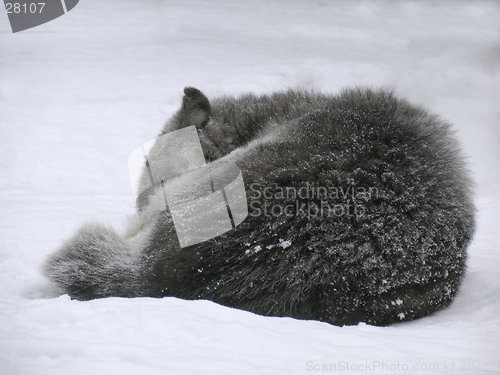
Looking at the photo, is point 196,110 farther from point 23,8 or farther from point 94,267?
point 23,8

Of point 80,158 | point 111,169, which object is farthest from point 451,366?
point 80,158

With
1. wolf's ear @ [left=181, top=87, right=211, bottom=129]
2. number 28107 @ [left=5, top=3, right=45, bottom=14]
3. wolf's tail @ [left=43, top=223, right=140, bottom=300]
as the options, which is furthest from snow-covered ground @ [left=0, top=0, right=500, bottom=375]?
wolf's ear @ [left=181, top=87, right=211, bottom=129]

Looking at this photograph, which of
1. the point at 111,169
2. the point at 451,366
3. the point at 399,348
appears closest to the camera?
the point at 451,366

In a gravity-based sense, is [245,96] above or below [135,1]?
below

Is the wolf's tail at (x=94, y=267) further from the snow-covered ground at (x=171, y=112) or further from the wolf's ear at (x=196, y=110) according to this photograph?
the wolf's ear at (x=196, y=110)

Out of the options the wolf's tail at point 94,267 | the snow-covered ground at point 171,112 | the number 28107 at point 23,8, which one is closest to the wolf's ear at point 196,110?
the snow-covered ground at point 171,112

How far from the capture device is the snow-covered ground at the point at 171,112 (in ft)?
5.20

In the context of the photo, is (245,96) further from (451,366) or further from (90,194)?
(451,366)

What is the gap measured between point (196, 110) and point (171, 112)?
288cm

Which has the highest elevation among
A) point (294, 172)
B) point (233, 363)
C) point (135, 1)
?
point (135, 1)

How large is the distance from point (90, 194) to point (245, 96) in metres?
1.94

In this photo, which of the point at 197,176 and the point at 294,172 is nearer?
the point at 294,172

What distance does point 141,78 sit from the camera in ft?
24.1

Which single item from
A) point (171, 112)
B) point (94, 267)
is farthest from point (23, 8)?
Result: point (94, 267)
